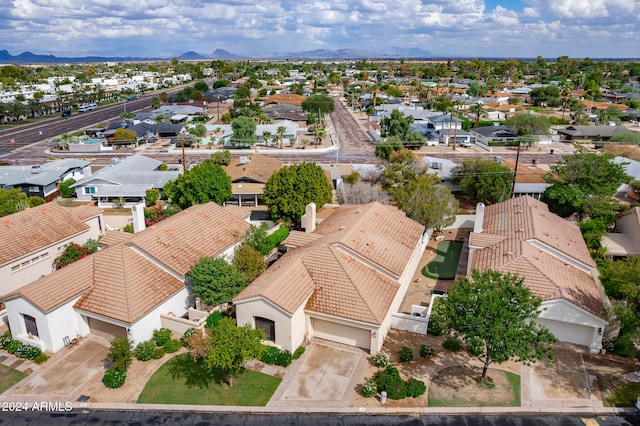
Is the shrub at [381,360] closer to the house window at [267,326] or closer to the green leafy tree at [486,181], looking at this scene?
the house window at [267,326]

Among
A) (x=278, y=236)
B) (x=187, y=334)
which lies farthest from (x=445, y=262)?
(x=187, y=334)

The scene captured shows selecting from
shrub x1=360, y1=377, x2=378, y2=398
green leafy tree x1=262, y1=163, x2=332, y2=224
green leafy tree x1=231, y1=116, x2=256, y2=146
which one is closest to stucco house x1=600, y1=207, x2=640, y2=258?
green leafy tree x1=262, y1=163, x2=332, y2=224

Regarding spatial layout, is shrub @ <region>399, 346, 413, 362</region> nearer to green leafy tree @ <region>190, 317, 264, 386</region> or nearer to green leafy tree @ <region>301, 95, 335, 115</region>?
green leafy tree @ <region>190, 317, 264, 386</region>

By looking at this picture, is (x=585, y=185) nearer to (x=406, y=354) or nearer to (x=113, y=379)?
(x=406, y=354)

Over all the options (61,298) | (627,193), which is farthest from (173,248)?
(627,193)

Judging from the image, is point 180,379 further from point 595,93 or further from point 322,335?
point 595,93

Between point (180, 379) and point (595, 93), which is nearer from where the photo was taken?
point (180, 379)

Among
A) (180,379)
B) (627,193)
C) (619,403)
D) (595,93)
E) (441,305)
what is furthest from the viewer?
(595,93)
